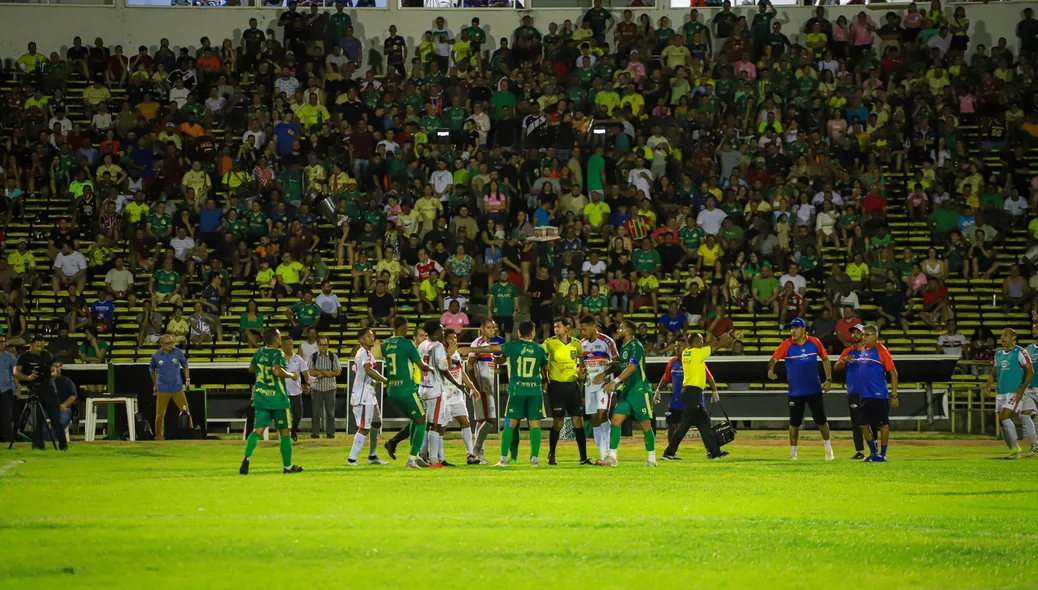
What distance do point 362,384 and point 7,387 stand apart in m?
7.93

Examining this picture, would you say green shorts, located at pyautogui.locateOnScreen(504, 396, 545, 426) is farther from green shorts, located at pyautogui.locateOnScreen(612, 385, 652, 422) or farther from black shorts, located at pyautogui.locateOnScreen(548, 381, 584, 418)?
green shorts, located at pyautogui.locateOnScreen(612, 385, 652, 422)

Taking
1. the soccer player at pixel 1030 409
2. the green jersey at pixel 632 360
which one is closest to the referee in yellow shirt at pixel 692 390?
the green jersey at pixel 632 360

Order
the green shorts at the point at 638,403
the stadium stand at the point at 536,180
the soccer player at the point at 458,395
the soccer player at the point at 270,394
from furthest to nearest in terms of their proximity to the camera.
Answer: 1. the stadium stand at the point at 536,180
2. the soccer player at the point at 458,395
3. the green shorts at the point at 638,403
4. the soccer player at the point at 270,394

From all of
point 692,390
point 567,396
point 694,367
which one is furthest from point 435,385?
point 694,367

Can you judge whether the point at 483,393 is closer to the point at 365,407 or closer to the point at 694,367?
the point at 365,407

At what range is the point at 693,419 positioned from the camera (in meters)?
21.0

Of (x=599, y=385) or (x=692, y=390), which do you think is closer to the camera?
(x=599, y=385)

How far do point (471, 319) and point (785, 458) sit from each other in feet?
34.8

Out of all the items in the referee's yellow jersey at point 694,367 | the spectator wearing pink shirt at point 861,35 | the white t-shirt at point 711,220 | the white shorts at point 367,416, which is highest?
the spectator wearing pink shirt at point 861,35

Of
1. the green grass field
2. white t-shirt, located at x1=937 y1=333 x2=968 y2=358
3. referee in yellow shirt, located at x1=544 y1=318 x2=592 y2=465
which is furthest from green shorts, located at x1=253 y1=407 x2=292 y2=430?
white t-shirt, located at x1=937 y1=333 x2=968 y2=358

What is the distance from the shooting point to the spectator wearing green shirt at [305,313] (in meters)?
30.3

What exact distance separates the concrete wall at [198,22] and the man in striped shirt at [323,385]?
14269mm

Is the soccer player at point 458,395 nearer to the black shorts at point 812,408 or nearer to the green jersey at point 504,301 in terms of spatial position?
the black shorts at point 812,408

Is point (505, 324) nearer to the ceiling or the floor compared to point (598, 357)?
nearer to the ceiling
